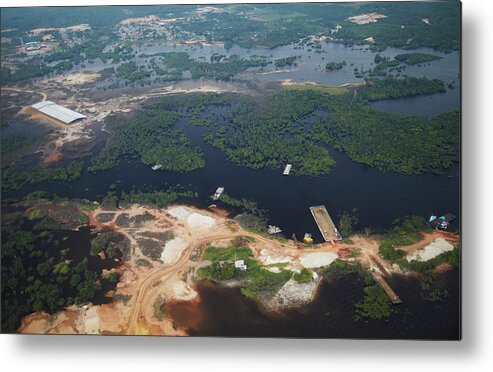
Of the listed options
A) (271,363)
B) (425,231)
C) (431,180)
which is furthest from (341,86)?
(271,363)

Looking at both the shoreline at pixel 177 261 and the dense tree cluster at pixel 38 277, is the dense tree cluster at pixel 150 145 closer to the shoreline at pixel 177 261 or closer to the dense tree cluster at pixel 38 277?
the shoreline at pixel 177 261

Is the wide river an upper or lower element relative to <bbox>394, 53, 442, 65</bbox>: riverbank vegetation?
lower

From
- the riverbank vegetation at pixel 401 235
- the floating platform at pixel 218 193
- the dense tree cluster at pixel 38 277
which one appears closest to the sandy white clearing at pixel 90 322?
the dense tree cluster at pixel 38 277

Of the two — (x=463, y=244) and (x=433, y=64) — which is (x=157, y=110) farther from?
(x=463, y=244)

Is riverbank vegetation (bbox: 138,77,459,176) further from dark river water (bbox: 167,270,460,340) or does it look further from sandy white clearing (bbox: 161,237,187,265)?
dark river water (bbox: 167,270,460,340)

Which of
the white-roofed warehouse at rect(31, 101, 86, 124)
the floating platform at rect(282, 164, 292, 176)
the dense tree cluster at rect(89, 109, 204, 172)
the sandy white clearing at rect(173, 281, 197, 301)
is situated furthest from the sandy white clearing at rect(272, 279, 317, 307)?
the white-roofed warehouse at rect(31, 101, 86, 124)

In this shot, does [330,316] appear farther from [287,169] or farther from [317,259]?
[287,169]
